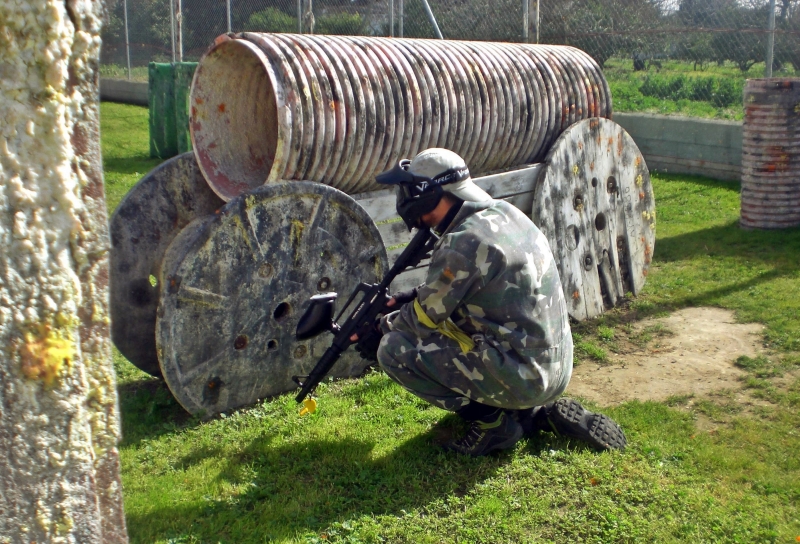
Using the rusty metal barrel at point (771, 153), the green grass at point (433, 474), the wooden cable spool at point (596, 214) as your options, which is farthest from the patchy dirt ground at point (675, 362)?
the rusty metal barrel at point (771, 153)

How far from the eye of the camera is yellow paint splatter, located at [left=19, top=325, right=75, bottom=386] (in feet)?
5.29

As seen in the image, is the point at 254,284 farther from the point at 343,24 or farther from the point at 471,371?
the point at 343,24

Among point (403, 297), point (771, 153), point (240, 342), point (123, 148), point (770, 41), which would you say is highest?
point (770, 41)

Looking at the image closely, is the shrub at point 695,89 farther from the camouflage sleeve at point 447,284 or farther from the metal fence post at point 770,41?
the camouflage sleeve at point 447,284

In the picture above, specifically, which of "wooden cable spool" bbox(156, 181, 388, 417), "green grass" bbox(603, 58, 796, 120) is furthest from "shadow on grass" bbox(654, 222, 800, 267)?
"wooden cable spool" bbox(156, 181, 388, 417)

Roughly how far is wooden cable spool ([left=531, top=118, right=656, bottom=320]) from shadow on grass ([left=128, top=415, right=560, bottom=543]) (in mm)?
2080

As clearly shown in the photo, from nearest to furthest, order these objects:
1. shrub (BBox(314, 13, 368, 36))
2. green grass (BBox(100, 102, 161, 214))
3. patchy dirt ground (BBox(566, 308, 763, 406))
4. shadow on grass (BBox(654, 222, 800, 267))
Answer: patchy dirt ground (BBox(566, 308, 763, 406))
shadow on grass (BBox(654, 222, 800, 267))
green grass (BBox(100, 102, 161, 214))
shrub (BBox(314, 13, 368, 36))

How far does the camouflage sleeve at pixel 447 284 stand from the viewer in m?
3.72

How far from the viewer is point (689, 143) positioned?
10.8m

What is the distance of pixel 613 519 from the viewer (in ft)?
11.7

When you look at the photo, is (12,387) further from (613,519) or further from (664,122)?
(664,122)

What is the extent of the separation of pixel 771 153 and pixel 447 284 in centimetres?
574

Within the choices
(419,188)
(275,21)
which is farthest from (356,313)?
(275,21)

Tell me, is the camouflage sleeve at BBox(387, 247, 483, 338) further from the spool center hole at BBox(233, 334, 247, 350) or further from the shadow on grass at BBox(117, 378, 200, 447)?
the shadow on grass at BBox(117, 378, 200, 447)
